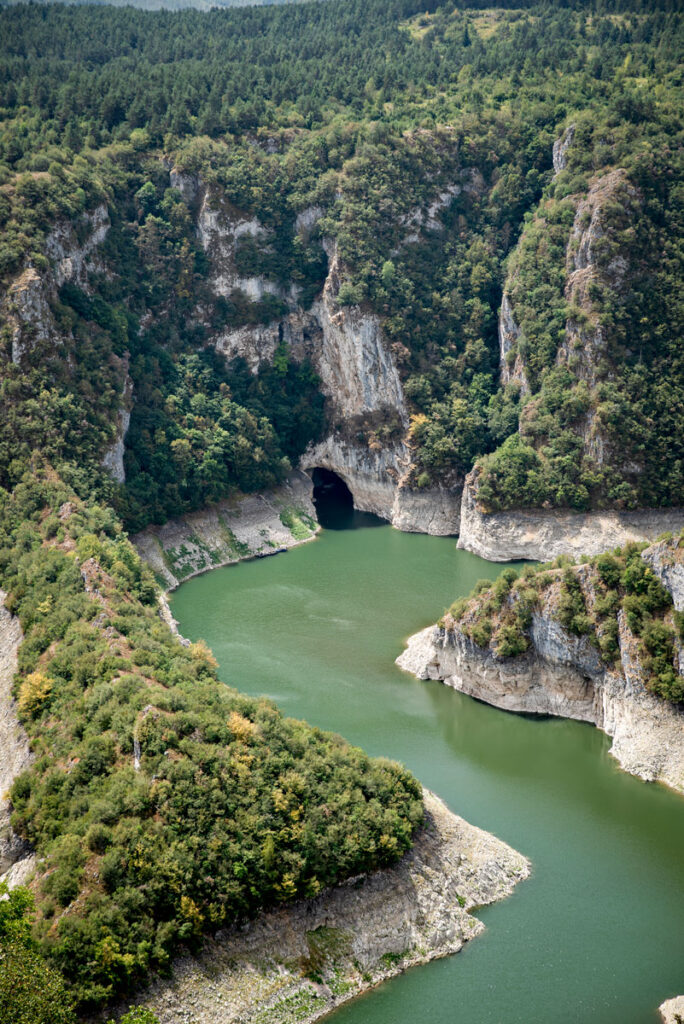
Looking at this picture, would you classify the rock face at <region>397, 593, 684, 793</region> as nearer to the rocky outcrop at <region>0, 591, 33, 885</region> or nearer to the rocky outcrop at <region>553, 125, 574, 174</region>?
the rocky outcrop at <region>0, 591, 33, 885</region>

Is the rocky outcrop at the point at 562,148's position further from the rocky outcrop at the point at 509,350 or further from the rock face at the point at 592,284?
the rocky outcrop at the point at 509,350

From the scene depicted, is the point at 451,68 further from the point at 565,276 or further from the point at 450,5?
the point at 565,276

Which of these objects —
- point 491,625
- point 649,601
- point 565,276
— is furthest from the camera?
point 565,276

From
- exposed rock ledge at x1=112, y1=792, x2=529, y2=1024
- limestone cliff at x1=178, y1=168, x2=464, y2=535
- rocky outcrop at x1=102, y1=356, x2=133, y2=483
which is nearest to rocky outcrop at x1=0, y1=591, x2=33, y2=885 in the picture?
exposed rock ledge at x1=112, y1=792, x2=529, y2=1024

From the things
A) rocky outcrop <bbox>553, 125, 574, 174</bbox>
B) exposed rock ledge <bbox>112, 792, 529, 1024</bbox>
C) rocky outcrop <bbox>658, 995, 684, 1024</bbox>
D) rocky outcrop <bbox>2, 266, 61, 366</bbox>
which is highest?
rocky outcrop <bbox>553, 125, 574, 174</bbox>

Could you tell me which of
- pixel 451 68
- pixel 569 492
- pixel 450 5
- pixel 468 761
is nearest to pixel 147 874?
pixel 468 761

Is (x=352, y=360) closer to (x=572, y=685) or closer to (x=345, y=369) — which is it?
(x=345, y=369)
